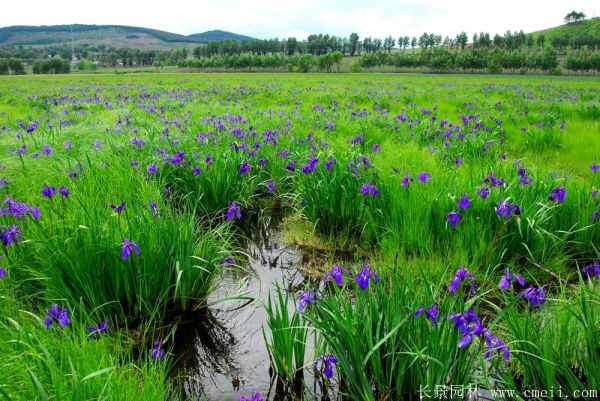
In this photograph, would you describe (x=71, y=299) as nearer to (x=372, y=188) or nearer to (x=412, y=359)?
(x=412, y=359)

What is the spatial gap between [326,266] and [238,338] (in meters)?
1.26

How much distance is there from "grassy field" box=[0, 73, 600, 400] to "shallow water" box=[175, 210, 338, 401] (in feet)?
0.34

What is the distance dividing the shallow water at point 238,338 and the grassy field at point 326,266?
10cm

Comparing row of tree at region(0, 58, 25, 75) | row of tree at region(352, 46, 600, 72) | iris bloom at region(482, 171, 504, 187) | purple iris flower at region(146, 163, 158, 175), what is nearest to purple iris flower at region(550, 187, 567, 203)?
iris bloom at region(482, 171, 504, 187)

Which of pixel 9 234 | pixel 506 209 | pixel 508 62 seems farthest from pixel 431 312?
pixel 508 62

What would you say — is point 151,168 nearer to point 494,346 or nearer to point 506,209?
point 506,209

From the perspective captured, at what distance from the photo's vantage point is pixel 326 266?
3.88m

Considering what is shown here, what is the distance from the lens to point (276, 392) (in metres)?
2.35

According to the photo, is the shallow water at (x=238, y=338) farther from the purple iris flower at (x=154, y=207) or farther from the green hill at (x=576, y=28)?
the green hill at (x=576, y=28)

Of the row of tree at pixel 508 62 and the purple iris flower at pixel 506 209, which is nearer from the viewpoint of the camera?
the purple iris flower at pixel 506 209

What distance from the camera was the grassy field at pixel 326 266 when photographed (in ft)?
6.74

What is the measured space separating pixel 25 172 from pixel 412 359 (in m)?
4.41

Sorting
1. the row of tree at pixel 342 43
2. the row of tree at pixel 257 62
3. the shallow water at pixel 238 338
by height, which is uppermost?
the row of tree at pixel 342 43

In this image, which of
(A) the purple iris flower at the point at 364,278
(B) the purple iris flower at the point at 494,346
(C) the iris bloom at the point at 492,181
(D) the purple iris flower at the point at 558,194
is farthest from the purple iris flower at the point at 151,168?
(D) the purple iris flower at the point at 558,194
